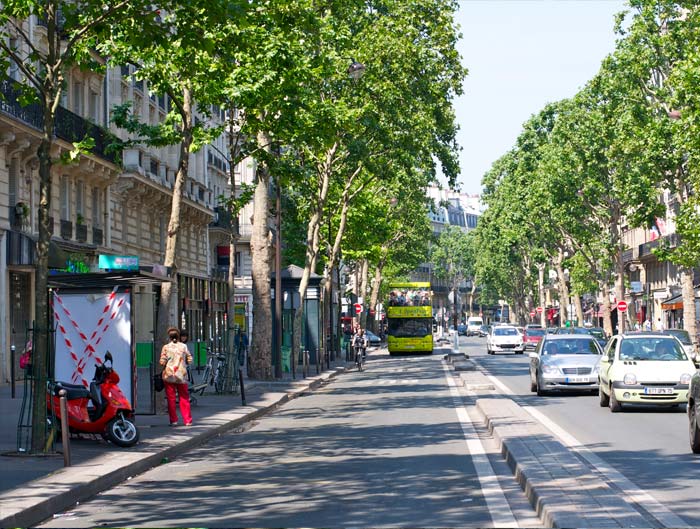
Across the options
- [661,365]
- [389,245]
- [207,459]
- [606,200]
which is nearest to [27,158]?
[661,365]

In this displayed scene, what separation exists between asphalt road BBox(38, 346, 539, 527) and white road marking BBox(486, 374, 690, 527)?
964mm

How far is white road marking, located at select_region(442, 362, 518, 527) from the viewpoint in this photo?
11.1 meters

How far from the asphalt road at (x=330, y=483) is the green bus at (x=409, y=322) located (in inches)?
2263

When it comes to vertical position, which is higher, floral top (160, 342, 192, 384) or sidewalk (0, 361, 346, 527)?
floral top (160, 342, 192, 384)

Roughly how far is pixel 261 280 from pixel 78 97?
1069cm

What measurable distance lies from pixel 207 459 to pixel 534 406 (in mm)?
11278

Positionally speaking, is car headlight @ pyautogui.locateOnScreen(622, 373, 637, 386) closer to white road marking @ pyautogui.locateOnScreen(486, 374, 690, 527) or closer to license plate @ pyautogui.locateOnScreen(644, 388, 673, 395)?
license plate @ pyautogui.locateOnScreen(644, 388, 673, 395)

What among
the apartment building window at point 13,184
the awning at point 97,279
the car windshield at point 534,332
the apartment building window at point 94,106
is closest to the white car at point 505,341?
the car windshield at point 534,332

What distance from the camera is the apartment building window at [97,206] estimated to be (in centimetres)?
4554

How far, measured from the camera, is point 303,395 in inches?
1366

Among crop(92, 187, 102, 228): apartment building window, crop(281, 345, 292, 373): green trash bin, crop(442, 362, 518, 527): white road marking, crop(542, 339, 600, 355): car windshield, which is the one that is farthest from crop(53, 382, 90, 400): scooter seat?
crop(281, 345, 292, 373): green trash bin

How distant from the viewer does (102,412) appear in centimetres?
1811

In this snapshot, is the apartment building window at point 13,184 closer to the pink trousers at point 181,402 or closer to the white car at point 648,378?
the pink trousers at point 181,402

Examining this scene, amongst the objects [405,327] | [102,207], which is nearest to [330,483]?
[102,207]
